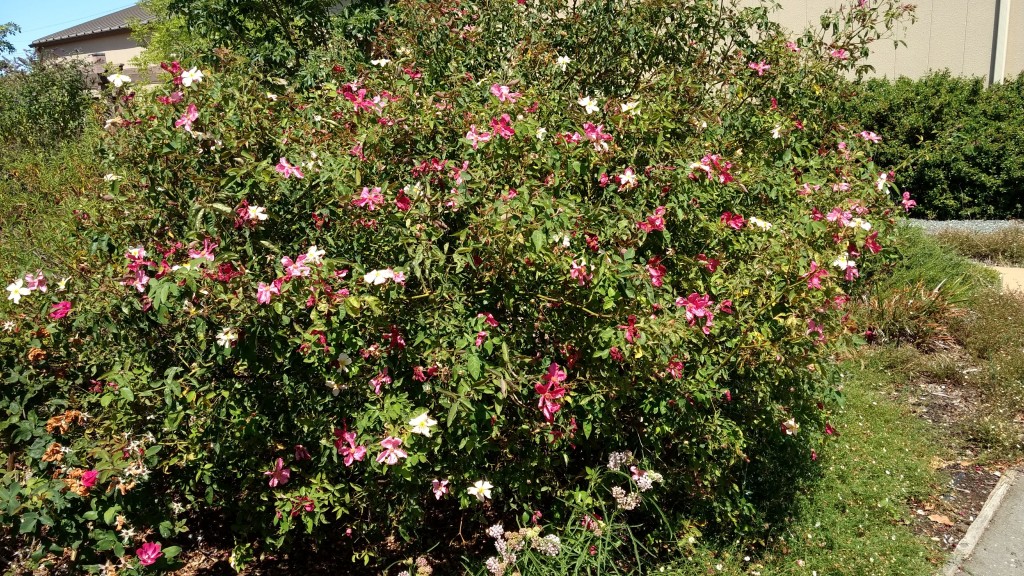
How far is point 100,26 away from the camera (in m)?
33.8

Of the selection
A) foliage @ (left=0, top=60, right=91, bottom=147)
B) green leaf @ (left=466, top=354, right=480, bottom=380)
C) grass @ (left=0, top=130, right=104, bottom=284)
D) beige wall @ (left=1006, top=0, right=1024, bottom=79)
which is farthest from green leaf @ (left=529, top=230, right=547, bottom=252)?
beige wall @ (left=1006, top=0, right=1024, bottom=79)

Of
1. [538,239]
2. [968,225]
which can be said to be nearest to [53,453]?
[538,239]

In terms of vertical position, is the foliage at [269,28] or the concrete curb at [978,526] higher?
the foliage at [269,28]

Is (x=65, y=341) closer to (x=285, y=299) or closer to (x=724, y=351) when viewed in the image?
(x=285, y=299)

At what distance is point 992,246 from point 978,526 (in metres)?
4.53

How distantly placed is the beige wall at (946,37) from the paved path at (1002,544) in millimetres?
A: 7605

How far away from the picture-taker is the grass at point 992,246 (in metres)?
6.82

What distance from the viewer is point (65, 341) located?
259 centimetres

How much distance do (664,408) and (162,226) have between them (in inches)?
75.3

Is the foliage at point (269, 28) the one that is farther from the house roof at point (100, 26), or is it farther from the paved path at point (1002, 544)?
the house roof at point (100, 26)

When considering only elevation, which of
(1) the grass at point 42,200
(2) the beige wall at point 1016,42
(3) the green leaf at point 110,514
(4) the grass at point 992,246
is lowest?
(4) the grass at point 992,246

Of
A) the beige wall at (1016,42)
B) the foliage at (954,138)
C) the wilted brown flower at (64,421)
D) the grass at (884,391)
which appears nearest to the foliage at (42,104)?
the grass at (884,391)

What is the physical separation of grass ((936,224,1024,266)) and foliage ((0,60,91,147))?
9.00 meters

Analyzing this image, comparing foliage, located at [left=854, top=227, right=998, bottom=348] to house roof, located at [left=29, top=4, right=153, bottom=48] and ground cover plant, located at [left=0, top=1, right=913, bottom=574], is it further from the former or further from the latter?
house roof, located at [left=29, top=4, right=153, bottom=48]
